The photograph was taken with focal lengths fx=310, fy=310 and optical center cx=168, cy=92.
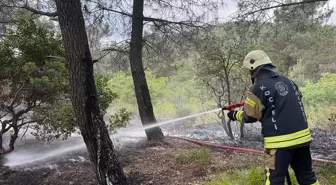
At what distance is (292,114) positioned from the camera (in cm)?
290

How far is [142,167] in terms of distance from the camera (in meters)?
5.81

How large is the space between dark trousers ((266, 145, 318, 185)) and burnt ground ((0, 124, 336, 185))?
5.98 feet

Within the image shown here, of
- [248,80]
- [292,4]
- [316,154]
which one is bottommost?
[316,154]

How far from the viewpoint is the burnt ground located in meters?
5.14

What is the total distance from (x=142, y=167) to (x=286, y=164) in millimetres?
3350

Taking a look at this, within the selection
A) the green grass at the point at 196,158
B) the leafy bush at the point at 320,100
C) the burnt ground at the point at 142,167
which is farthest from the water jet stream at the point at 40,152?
the leafy bush at the point at 320,100

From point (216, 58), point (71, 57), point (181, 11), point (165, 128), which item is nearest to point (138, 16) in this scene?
point (181, 11)

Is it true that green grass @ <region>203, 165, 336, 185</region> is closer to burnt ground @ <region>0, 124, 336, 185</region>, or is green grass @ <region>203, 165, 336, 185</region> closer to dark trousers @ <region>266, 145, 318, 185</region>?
burnt ground @ <region>0, 124, 336, 185</region>

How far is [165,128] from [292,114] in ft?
41.1

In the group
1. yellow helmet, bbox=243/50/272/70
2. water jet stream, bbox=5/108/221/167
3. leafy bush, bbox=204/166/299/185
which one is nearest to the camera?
yellow helmet, bbox=243/50/272/70

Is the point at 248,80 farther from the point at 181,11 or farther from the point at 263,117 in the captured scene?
the point at 263,117

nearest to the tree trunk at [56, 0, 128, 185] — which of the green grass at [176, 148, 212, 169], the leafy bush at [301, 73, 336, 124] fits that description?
the green grass at [176, 148, 212, 169]

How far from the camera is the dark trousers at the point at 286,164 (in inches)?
116

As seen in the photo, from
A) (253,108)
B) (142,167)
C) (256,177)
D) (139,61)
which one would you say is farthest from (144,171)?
(139,61)
